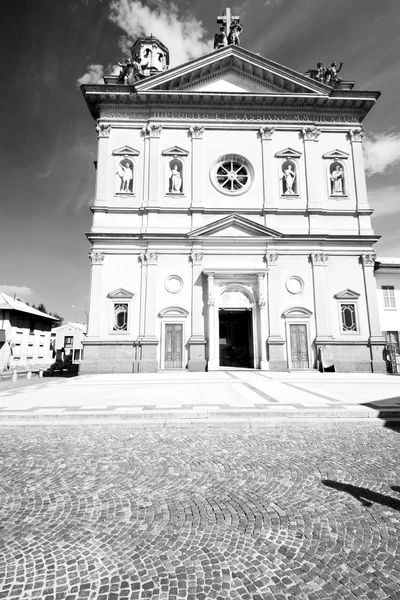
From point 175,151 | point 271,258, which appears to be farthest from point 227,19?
point 271,258

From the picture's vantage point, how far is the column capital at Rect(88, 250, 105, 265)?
22.2 meters

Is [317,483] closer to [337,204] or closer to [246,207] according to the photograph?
[246,207]

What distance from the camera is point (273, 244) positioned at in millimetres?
22953

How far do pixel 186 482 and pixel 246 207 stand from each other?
70.9 feet

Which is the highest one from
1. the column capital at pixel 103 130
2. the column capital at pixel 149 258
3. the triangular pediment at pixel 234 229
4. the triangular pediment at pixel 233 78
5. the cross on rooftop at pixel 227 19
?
the cross on rooftop at pixel 227 19

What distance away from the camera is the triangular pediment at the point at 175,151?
941 inches

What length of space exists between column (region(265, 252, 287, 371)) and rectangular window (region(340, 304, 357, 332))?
4.62 m

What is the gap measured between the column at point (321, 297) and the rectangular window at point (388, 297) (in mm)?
5231

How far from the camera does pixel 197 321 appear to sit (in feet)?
71.4

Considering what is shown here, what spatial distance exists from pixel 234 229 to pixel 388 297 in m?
12.7

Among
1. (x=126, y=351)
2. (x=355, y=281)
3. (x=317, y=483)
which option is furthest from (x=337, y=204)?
(x=317, y=483)

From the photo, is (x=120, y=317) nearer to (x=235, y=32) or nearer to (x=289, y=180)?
(x=289, y=180)

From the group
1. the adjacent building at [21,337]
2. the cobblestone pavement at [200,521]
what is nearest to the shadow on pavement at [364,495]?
the cobblestone pavement at [200,521]

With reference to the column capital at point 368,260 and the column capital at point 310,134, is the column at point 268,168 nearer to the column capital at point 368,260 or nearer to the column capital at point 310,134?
the column capital at point 310,134
